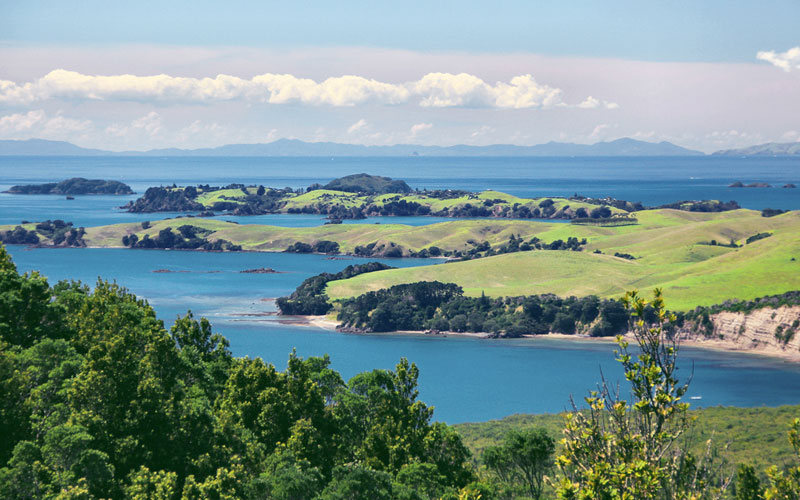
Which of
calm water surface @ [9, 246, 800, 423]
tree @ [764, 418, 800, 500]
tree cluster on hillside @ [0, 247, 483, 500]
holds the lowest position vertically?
calm water surface @ [9, 246, 800, 423]

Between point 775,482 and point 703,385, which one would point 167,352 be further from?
point 703,385

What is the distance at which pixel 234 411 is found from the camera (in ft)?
132

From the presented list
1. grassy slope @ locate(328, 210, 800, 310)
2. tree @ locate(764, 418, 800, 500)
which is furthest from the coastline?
tree @ locate(764, 418, 800, 500)

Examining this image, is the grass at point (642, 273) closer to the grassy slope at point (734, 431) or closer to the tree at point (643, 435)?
the grassy slope at point (734, 431)

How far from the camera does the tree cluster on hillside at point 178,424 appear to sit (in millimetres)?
30672

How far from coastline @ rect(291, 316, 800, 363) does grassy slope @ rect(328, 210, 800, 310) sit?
7043 millimetres

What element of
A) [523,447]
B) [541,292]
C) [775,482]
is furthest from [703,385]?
[775,482]

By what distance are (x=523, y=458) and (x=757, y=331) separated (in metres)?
88.5

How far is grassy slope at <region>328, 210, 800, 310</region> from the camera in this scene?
132 metres

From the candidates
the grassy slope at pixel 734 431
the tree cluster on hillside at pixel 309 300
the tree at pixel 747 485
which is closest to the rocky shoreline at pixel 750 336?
the grassy slope at pixel 734 431

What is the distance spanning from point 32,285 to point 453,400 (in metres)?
62.2

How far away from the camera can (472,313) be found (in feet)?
452

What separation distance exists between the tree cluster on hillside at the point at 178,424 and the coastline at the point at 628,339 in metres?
70.1

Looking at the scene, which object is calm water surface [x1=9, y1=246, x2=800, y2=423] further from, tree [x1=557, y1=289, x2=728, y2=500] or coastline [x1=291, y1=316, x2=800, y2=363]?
tree [x1=557, y1=289, x2=728, y2=500]
